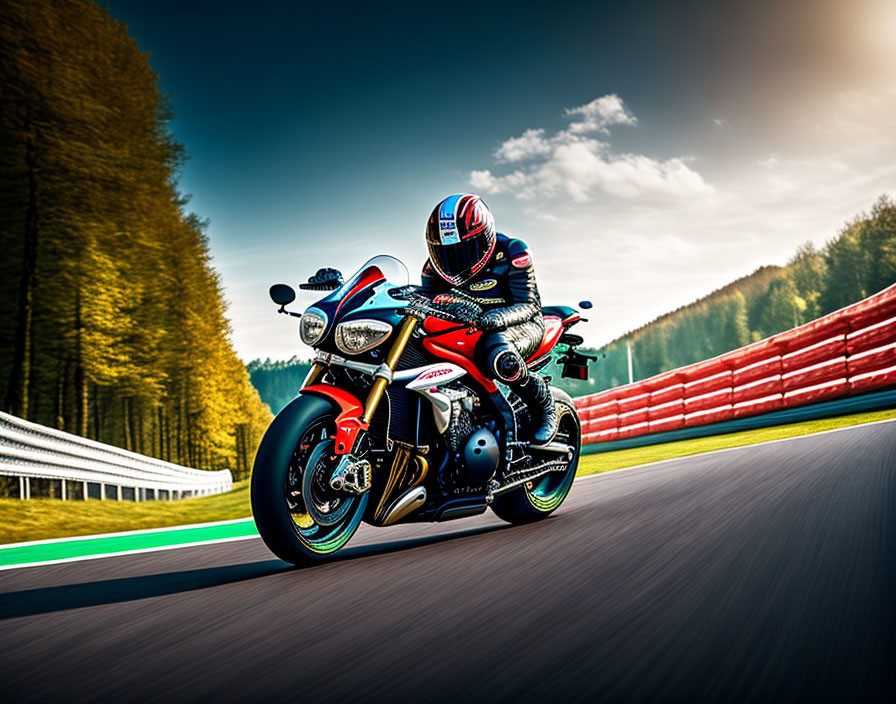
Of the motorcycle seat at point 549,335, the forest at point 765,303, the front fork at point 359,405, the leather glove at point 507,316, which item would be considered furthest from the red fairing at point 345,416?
the forest at point 765,303

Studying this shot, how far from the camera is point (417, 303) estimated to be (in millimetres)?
4242

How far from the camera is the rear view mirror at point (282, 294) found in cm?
422

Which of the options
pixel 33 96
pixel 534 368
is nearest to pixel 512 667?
pixel 534 368

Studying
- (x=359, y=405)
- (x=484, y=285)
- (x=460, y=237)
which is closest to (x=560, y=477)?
(x=484, y=285)

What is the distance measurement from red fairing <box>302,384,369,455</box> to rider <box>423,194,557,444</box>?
907 millimetres

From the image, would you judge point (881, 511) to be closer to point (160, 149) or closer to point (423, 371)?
point (423, 371)

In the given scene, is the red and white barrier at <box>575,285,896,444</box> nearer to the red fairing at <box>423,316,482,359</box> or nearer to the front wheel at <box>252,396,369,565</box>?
the red fairing at <box>423,316,482,359</box>

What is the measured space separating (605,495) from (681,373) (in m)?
10.3

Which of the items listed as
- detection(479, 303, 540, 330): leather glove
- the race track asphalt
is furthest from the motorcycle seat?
the race track asphalt

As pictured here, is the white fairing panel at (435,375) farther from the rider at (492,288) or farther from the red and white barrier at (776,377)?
the red and white barrier at (776,377)

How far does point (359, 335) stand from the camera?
4.04m

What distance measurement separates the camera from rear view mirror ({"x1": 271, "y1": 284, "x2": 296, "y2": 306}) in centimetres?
422

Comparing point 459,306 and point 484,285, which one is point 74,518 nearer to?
point 484,285

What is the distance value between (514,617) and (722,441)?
435 inches
